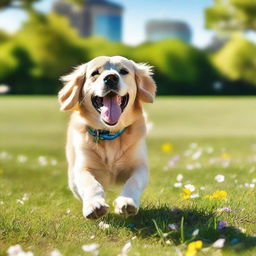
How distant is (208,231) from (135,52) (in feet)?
96.2

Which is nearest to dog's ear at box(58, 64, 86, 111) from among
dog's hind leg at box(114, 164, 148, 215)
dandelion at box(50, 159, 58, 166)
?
dog's hind leg at box(114, 164, 148, 215)

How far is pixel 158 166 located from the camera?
24.7 feet

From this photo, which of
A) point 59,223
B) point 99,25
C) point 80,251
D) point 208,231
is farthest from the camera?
point 99,25

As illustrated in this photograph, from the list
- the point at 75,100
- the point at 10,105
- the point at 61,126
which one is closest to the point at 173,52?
the point at 10,105

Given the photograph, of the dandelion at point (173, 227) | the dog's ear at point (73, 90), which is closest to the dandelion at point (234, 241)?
the dandelion at point (173, 227)

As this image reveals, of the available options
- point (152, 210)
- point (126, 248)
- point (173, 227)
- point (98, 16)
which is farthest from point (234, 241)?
point (98, 16)

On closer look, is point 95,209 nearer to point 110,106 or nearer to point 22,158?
point 110,106

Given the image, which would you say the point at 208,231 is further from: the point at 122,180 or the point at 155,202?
the point at 122,180

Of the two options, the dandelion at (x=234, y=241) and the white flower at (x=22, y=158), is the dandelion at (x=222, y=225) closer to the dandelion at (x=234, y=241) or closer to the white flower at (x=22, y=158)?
the dandelion at (x=234, y=241)

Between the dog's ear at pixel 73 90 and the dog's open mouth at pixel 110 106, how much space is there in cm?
17

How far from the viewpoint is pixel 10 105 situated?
2211cm

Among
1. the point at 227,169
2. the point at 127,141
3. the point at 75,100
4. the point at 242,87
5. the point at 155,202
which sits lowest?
the point at 242,87

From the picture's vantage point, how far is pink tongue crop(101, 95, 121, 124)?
12.8 feet

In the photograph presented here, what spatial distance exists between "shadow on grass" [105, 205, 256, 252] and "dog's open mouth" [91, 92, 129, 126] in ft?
2.17
